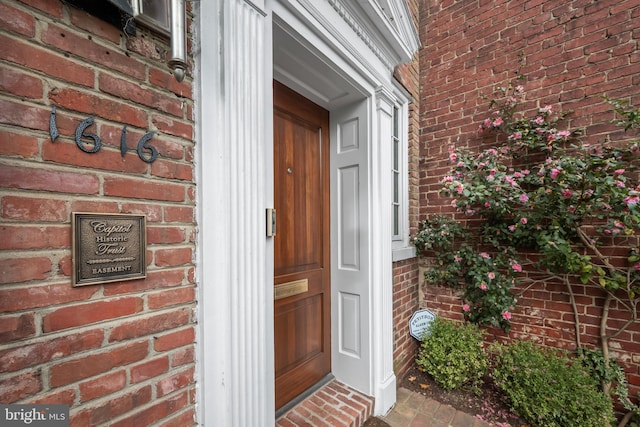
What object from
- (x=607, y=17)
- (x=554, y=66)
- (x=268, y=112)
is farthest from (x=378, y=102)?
(x=607, y=17)

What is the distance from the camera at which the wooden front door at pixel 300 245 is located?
6.42 ft

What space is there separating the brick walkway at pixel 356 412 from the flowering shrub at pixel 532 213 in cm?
96

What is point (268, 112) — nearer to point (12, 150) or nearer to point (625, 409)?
point (12, 150)

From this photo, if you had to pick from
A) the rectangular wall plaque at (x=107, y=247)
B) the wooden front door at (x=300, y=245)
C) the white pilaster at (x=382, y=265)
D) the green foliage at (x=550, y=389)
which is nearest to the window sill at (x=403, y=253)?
the white pilaster at (x=382, y=265)

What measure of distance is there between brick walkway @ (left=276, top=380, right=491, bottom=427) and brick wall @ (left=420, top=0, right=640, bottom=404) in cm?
97

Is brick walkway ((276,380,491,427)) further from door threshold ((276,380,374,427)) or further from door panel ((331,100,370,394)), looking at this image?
door panel ((331,100,370,394))

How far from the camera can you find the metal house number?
759 millimetres

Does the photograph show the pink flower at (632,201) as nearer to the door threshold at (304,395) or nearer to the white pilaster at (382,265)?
the white pilaster at (382,265)

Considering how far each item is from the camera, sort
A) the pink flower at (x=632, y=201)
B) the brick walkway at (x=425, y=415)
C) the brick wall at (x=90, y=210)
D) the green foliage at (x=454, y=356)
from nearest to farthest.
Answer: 1. the brick wall at (x=90, y=210)
2. the pink flower at (x=632, y=201)
3. the brick walkway at (x=425, y=415)
4. the green foliage at (x=454, y=356)

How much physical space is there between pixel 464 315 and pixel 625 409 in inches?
50.7

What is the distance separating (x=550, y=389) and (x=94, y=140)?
3.28 metres

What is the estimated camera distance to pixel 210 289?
106 centimetres

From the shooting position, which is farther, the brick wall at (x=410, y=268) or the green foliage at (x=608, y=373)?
the brick wall at (x=410, y=268)

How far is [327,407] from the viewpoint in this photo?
203cm
